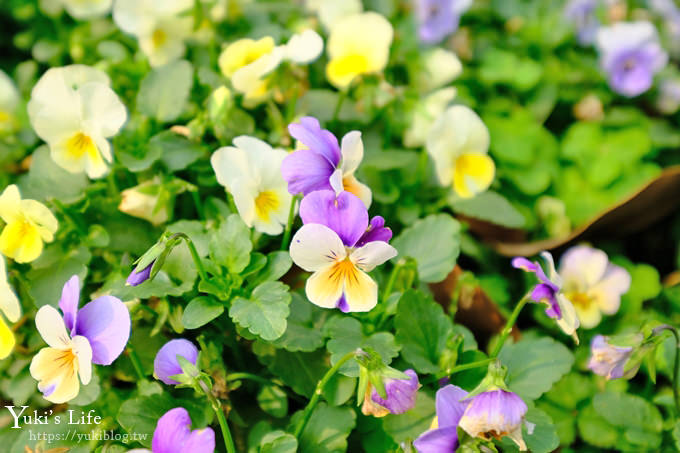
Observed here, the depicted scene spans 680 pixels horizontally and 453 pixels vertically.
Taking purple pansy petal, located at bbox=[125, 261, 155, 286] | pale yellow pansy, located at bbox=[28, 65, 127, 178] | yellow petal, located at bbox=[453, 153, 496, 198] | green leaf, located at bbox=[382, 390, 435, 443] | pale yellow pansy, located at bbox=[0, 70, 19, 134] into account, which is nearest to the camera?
purple pansy petal, located at bbox=[125, 261, 155, 286]

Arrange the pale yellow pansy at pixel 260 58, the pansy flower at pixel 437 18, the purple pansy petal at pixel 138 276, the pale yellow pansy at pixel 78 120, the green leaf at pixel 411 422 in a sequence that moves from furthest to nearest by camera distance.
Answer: the pansy flower at pixel 437 18 → the pale yellow pansy at pixel 260 58 → the pale yellow pansy at pixel 78 120 → the green leaf at pixel 411 422 → the purple pansy petal at pixel 138 276

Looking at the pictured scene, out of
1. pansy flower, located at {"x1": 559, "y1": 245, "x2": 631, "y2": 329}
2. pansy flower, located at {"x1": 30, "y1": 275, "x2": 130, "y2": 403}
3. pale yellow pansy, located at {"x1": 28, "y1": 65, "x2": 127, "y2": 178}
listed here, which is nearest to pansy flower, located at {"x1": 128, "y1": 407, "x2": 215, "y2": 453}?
pansy flower, located at {"x1": 30, "y1": 275, "x2": 130, "y2": 403}

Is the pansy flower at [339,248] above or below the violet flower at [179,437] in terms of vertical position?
above

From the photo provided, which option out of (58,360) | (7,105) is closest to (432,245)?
(58,360)

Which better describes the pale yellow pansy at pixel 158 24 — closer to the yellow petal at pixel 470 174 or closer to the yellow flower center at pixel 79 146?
the yellow flower center at pixel 79 146

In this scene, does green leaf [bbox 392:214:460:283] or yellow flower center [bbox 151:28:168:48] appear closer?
green leaf [bbox 392:214:460:283]

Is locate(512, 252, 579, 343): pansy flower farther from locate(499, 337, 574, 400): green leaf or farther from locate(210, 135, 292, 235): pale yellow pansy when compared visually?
locate(210, 135, 292, 235): pale yellow pansy

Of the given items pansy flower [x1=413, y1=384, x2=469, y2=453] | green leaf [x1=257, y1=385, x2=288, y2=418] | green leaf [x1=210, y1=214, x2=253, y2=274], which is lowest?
green leaf [x1=257, y1=385, x2=288, y2=418]

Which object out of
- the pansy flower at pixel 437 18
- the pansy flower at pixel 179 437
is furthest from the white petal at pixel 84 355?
the pansy flower at pixel 437 18

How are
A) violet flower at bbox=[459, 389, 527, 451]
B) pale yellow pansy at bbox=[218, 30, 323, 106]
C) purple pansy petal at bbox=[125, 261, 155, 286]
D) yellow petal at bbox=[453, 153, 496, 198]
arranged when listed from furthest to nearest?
yellow petal at bbox=[453, 153, 496, 198] < pale yellow pansy at bbox=[218, 30, 323, 106] < purple pansy petal at bbox=[125, 261, 155, 286] < violet flower at bbox=[459, 389, 527, 451]
